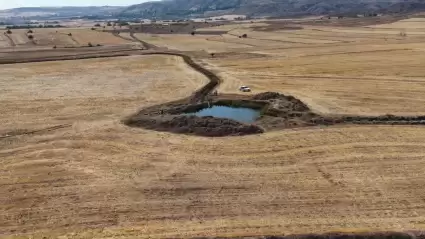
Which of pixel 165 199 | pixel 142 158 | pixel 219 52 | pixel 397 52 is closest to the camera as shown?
pixel 165 199

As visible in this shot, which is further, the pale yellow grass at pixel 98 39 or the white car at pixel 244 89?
the pale yellow grass at pixel 98 39

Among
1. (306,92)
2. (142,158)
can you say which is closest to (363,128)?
(306,92)

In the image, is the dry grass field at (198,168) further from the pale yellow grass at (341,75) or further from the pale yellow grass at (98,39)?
the pale yellow grass at (98,39)

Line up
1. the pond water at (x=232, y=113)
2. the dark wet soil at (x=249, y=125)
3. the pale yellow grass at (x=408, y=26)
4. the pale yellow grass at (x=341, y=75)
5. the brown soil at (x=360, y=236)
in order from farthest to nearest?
Result: the pale yellow grass at (x=408, y=26) → the pale yellow grass at (x=341, y=75) → the pond water at (x=232, y=113) → the dark wet soil at (x=249, y=125) → the brown soil at (x=360, y=236)

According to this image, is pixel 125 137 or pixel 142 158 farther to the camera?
pixel 125 137

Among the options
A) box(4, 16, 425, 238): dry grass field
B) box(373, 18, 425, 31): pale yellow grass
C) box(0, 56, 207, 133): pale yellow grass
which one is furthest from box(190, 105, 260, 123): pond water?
box(373, 18, 425, 31): pale yellow grass

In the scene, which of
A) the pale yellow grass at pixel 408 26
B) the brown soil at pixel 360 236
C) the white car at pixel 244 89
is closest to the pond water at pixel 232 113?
the white car at pixel 244 89

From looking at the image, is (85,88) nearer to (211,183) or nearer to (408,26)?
(211,183)

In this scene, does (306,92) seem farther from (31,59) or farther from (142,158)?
(31,59)

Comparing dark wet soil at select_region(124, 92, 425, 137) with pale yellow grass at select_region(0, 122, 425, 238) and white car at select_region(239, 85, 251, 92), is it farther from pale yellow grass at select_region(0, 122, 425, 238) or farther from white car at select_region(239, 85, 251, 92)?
white car at select_region(239, 85, 251, 92)
